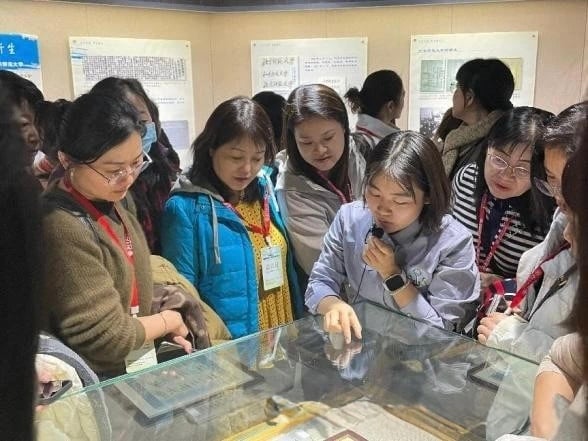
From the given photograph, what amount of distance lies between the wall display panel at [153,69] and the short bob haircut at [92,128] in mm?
1824

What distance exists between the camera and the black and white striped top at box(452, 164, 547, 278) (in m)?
1.78

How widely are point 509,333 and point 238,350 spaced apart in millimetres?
635

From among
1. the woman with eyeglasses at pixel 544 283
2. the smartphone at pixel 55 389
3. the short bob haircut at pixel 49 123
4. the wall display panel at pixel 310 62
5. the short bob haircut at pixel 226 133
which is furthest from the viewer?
the wall display panel at pixel 310 62

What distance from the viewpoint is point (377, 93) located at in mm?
2984

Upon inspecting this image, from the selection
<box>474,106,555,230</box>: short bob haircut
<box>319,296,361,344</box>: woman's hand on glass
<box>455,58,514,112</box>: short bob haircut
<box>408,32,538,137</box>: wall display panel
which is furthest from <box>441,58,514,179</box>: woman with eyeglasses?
<box>319,296,361,344</box>: woman's hand on glass

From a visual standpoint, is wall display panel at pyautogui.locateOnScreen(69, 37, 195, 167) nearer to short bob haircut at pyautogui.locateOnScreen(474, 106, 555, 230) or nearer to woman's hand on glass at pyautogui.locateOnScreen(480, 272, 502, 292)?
short bob haircut at pyautogui.locateOnScreen(474, 106, 555, 230)

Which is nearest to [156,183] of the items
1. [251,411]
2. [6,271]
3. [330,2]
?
[251,411]

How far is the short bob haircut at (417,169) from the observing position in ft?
4.94

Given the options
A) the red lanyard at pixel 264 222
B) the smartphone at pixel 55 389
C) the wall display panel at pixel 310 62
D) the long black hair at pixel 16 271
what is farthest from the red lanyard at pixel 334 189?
the long black hair at pixel 16 271

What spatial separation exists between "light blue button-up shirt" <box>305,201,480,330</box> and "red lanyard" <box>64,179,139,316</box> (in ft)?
1.63

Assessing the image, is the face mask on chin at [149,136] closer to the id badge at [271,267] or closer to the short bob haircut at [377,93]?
the id badge at [271,267]

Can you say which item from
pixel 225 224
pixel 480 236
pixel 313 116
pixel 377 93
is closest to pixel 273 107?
pixel 377 93

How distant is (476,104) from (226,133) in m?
1.25

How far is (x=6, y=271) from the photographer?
0.31 metres
